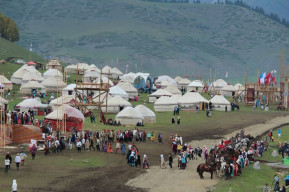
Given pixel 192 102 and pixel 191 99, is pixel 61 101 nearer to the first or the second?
pixel 192 102

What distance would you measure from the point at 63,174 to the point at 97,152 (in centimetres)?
865

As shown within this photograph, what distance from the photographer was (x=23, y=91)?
8956 cm

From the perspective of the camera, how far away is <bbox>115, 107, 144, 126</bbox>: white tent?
65062 mm

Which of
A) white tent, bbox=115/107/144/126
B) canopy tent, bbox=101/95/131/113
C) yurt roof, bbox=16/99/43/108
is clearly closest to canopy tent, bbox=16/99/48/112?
yurt roof, bbox=16/99/43/108

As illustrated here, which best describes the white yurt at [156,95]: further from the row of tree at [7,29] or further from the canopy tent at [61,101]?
the row of tree at [7,29]

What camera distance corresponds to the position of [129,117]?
65.1 m

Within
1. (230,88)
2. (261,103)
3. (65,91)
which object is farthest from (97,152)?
(230,88)

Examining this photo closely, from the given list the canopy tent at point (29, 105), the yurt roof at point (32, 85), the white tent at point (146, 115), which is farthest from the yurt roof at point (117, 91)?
the white tent at point (146, 115)

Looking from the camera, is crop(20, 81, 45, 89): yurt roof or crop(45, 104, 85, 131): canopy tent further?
crop(20, 81, 45, 89): yurt roof

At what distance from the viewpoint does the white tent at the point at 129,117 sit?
65.1 m

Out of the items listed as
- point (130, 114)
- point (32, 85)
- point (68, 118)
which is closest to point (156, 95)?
point (32, 85)

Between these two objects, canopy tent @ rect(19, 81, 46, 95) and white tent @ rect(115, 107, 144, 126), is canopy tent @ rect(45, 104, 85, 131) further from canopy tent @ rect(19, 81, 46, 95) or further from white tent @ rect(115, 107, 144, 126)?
canopy tent @ rect(19, 81, 46, 95)

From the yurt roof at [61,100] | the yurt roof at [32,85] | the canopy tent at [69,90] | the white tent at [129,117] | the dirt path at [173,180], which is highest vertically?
the yurt roof at [32,85]

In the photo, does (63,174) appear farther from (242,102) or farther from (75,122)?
(242,102)
